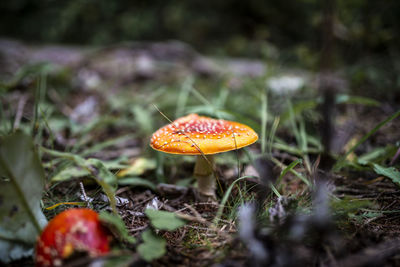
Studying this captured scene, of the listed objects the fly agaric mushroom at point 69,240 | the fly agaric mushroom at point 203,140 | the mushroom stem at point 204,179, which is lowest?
the mushroom stem at point 204,179

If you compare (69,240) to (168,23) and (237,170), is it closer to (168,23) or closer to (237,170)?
(237,170)

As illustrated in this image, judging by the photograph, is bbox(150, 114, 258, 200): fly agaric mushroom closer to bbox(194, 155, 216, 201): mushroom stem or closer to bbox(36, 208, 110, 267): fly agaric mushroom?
bbox(194, 155, 216, 201): mushroom stem

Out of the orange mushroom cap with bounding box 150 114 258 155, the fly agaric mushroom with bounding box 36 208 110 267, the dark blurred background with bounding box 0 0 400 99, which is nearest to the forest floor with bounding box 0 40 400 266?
the fly agaric mushroom with bounding box 36 208 110 267

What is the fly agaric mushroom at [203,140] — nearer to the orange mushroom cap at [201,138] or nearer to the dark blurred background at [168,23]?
the orange mushroom cap at [201,138]

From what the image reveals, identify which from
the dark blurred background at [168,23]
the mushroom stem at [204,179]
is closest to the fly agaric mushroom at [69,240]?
the mushroom stem at [204,179]

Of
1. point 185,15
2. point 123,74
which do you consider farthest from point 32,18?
point 123,74

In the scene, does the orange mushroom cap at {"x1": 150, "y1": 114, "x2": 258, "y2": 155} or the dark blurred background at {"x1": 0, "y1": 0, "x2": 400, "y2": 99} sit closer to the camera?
the orange mushroom cap at {"x1": 150, "y1": 114, "x2": 258, "y2": 155}

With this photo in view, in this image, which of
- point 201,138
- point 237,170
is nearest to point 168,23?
point 237,170

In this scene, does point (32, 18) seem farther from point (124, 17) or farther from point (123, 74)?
point (123, 74)
